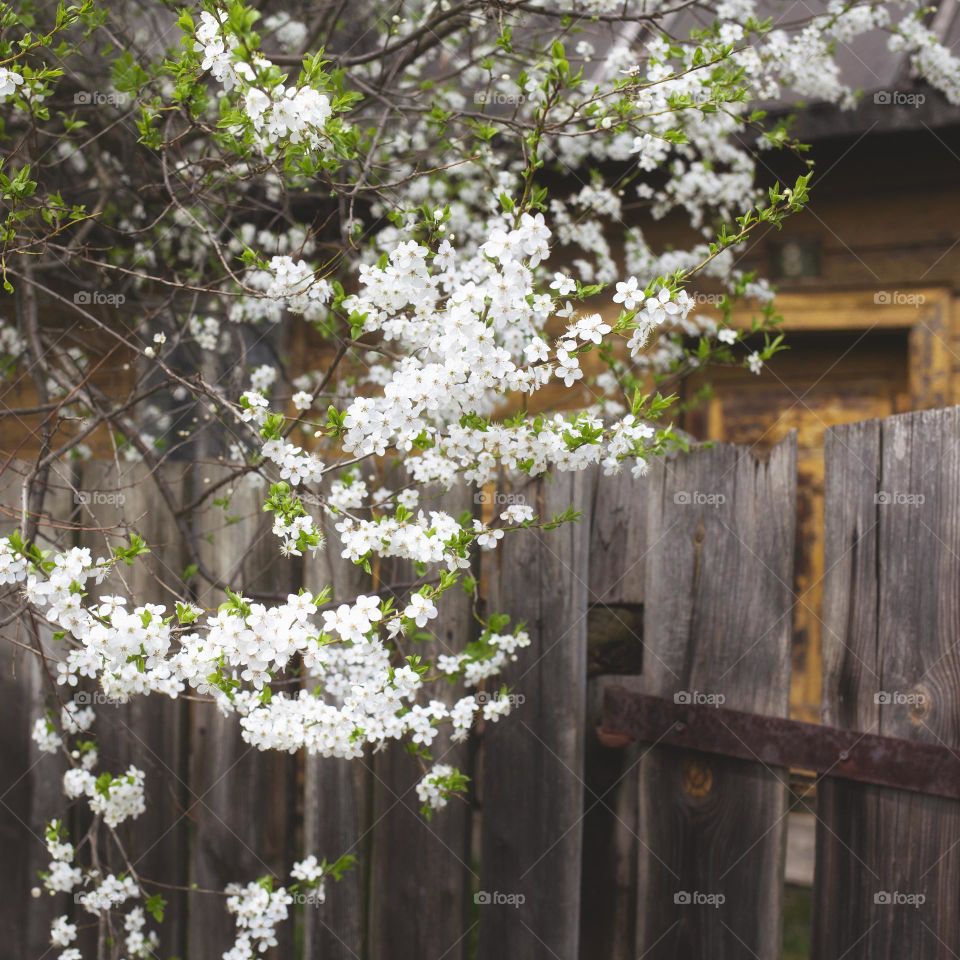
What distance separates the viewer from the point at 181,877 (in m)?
2.80

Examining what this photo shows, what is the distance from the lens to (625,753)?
7.67 feet

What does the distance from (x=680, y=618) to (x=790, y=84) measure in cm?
196

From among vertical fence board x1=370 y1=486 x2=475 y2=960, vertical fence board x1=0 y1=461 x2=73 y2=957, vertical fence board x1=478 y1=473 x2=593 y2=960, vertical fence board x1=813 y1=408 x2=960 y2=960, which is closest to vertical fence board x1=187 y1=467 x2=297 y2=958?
vertical fence board x1=370 y1=486 x2=475 y2=960

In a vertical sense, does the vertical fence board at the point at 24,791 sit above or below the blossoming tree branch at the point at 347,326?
below

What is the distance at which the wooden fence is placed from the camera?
77.8 inches

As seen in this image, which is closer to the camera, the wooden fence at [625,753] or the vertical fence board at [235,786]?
the wooden fence at [625,753]

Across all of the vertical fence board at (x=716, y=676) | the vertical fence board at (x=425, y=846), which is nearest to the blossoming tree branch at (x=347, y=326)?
the vertical fence board at (x=425, y=846)

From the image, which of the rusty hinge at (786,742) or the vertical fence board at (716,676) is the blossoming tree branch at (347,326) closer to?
the vertical fence board at (716,676)

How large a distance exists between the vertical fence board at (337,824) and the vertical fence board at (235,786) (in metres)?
0.10

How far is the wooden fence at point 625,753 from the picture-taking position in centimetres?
198

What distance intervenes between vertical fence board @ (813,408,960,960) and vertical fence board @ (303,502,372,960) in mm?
1172

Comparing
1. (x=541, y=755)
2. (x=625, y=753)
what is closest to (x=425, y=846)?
(x=541, y=755)

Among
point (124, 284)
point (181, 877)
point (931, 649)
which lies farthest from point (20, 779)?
point (931, 649)

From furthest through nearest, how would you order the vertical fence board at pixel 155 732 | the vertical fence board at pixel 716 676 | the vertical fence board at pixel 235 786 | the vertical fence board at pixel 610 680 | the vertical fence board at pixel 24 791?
the vertical fence board at pixel 24 791 < the vertical fence board at pixel 155 732 < the vertical fence board at pixel 235 786 < the vertical fence board at pixel 610 680 < the vertical fence board at pixel 716 676
